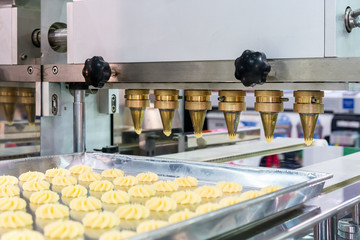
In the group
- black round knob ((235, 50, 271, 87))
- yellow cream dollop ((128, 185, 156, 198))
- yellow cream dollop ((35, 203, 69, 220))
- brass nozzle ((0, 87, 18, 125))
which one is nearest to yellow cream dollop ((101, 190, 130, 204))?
yellow cream dollop ((128, 185, 156, 198))

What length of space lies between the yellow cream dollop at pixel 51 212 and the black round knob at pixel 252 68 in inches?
23.3

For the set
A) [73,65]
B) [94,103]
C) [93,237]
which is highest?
[73,65]

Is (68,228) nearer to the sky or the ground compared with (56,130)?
nearer to the ground

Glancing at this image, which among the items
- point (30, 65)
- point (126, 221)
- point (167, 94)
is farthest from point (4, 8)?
point (126, 221)

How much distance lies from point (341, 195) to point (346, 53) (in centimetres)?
42

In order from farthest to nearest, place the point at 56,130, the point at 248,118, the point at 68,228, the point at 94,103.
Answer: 1. the point at 248,118
2. the point at 94,103
3. the point at 56,130
4. the point at 68,228

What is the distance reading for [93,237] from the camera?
105 cm

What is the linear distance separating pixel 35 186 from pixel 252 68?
0.78 metres

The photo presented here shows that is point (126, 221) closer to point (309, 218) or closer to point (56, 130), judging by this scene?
point (309, 218)

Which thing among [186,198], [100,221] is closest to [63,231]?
[100,221]

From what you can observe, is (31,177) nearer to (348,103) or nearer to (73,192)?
(73,192)

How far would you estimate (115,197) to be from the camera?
1375mm

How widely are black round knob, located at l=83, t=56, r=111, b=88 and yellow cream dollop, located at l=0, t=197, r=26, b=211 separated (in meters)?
0.47

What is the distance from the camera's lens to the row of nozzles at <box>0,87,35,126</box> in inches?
82.4
